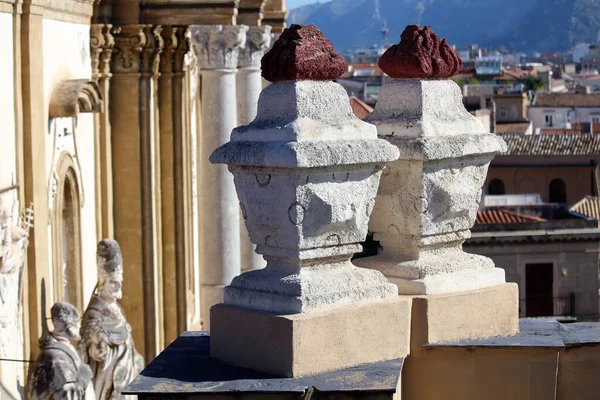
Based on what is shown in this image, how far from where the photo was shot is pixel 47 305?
11875 millimetres

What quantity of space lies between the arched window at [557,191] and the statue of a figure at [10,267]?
41.3 meters

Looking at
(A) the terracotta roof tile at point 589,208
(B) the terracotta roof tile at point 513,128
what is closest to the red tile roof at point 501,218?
(A) the terracotta roof tile at point 589,208

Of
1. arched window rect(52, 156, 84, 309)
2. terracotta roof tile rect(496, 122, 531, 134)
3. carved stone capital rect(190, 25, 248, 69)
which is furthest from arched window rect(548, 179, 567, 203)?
arched window rect(52, 156, 84, 309)

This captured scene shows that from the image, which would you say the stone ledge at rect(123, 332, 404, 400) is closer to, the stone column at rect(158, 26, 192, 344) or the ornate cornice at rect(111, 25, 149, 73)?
the ornate cornice at rect(111, 25, 149, 73)

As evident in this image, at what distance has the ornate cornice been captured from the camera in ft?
49.2

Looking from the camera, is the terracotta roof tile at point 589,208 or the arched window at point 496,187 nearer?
the terracotta roof tile at point 589,208

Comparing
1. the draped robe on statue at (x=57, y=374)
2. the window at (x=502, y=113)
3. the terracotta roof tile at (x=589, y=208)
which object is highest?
the window at (x=502, y=113)

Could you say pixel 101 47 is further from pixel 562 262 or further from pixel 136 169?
pixel 562 262

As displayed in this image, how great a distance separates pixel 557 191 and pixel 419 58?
154ft

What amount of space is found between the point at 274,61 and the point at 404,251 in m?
0.85

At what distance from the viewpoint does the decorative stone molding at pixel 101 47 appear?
14508mm

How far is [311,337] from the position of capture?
4809mm

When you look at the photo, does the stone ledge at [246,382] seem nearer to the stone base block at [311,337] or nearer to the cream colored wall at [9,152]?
the stone base block at [311,337]

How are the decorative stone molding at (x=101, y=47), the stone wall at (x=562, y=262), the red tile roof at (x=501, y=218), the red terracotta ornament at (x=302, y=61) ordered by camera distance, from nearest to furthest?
1. the red terracotta ornament at (x=302, y=61)
2. the decorative stone molding at (x=101, y=47)
3. the stone wall at (x=562, y=262)
4. the red tile roof at (x=501, y=218)
